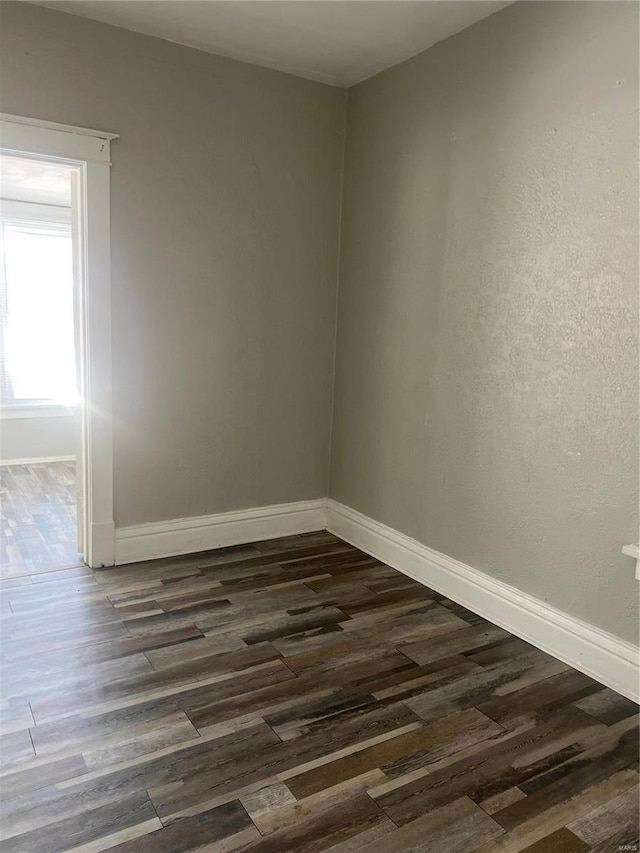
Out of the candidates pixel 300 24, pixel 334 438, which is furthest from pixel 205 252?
pixel 334 438

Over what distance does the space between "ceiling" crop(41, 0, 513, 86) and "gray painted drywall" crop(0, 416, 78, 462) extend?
11.4 ft

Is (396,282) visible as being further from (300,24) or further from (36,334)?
(36,334)

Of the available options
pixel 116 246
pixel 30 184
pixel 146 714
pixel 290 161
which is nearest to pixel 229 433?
pixel 116 246

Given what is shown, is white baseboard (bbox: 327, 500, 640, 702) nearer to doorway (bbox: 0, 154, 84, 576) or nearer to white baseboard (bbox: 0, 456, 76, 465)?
doorway (bbox: 0, 154, 84, 576)

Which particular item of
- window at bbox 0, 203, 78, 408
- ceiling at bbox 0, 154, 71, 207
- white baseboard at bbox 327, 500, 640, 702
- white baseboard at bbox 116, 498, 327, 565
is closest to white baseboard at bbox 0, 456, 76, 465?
window at bbox 0, 203, 78, 408

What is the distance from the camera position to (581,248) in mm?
2457

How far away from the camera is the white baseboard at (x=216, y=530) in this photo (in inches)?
136

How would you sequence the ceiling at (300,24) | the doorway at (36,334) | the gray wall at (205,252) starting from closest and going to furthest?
the ceiling at (300,24)
the gray wall at (205,252)
the doorway at (36,334)

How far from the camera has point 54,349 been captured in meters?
5.94

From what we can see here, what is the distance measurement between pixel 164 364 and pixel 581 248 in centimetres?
208

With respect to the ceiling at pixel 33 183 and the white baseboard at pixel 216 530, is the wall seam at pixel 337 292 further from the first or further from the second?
the ceiling at pixel 33 183

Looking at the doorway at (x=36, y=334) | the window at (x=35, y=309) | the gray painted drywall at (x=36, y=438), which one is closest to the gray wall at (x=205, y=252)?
the doorway at (x=36, y=334)

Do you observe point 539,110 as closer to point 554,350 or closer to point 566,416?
point 554,350

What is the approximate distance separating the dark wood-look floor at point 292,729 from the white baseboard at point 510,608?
0.20 feet
